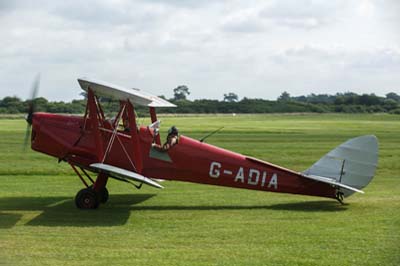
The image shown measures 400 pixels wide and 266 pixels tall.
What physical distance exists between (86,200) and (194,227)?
291 cm

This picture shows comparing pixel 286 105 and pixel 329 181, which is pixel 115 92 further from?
pixel 286 105

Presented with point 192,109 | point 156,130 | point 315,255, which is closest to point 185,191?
point 156,130

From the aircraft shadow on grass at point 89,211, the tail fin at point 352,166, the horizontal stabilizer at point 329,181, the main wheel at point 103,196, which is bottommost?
the aircraft shadow on grass at point 89,211

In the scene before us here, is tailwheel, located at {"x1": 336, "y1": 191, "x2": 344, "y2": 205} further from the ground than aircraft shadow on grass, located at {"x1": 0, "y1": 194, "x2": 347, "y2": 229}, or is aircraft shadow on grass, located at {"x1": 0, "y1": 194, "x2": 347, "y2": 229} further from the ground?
tailwheel, located at {"x1": 336, "y1": 191, "x2": 344, "y2": 205}

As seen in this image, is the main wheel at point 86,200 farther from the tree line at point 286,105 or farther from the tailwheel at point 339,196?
the tree line at point 286,105

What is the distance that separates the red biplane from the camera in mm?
11562

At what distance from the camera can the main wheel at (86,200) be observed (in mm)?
11508

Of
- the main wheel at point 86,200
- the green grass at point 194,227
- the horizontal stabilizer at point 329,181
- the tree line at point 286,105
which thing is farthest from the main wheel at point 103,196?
the tree line at point 286,105

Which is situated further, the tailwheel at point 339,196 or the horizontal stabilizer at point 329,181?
the tailwheel at point 339,196

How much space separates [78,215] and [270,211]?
3.66 meters

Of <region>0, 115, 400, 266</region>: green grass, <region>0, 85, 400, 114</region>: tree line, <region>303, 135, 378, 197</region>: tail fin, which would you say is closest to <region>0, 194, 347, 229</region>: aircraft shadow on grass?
<region>0, 115, 400, 266</region>: green grass

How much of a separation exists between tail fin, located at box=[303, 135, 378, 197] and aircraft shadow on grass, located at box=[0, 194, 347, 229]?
0.50 metres

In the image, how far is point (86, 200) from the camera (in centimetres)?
1153

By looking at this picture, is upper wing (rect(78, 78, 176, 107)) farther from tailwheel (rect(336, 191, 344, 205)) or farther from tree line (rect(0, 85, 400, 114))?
tree line (rect(0, 85, 400, 114))
